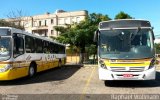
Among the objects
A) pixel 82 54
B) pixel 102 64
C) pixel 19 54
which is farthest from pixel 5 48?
pixel 82 54

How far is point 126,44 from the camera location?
13.7 meters

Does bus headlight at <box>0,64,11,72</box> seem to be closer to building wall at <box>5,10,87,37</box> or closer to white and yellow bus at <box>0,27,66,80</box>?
white and yellow bus at <box>0,27,66,80</box>

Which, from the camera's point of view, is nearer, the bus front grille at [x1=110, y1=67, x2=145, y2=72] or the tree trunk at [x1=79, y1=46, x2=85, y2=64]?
the bus front grille at [x1=110, y1=67, x2=145, y2=72]

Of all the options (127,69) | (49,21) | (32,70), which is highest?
(49,21)

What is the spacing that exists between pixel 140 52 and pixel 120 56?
923mm

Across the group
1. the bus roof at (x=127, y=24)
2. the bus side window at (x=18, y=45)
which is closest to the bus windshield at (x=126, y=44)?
the bus roof at (x=127, y=24)

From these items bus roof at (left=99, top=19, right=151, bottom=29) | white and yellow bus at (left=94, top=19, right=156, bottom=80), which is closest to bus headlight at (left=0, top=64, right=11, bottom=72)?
white and yellow bus at (left=94, top=19, right=156, bottom=80)

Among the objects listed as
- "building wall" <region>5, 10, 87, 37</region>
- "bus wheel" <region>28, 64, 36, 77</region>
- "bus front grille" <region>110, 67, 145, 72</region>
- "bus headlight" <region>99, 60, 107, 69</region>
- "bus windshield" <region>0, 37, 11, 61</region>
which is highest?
"building wall" <region>5, 10, 87, 37</region>

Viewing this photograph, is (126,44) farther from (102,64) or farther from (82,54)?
(82,54)

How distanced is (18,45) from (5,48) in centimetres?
99

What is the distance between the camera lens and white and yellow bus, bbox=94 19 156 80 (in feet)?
42.7

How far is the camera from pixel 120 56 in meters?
13.3

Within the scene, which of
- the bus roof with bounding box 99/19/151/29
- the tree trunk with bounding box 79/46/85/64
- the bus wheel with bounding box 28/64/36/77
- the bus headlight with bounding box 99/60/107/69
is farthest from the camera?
the tree trunk with bounding box 79/46/85/64

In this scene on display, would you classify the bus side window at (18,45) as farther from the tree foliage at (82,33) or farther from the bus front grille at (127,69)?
the tree foliage at (82,33)
